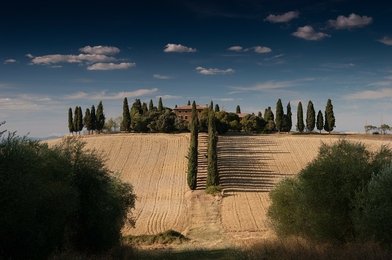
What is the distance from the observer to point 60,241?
23.9 meters

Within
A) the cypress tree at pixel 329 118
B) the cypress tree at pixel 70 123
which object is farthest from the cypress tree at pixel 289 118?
A: the cypress tree at pixel 70 123

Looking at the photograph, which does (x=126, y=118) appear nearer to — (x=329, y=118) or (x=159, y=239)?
(x=329, y=118)

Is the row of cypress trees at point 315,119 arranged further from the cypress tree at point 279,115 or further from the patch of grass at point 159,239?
the patch of grass at point 159,239

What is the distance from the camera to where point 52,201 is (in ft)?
71.0

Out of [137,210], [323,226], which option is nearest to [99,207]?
[323,226]

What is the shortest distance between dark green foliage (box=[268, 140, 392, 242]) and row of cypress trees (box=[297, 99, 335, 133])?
326 ft

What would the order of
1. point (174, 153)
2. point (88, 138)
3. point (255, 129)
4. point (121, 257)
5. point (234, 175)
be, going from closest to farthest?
point (121, 257) < point (234, 175) < point (174, 153) < point (88, 138) < point (255, 129)

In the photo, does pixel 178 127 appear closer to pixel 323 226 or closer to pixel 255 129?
pixel 255 129

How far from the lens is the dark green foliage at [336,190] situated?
28.3 meters

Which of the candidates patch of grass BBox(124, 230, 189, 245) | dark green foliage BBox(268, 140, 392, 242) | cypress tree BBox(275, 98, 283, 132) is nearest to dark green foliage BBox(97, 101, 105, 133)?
cypress tree BBox(275, 98, 283, 132)

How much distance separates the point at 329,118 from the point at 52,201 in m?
115

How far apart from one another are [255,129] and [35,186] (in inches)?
4548

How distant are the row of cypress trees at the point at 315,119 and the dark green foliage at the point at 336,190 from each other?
99388 mm

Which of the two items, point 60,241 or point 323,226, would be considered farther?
point 323,226
